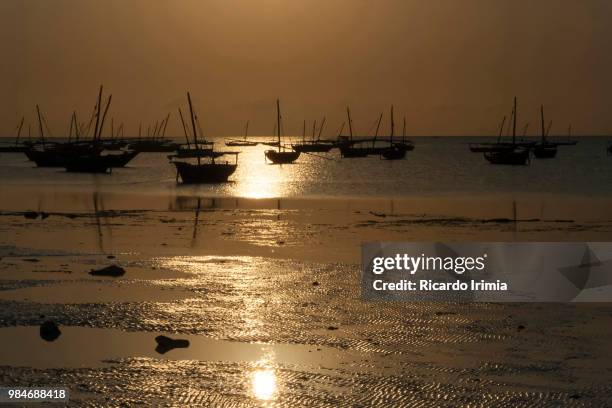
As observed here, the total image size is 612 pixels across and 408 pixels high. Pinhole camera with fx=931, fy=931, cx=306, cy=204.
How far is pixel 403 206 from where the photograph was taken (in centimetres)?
4878

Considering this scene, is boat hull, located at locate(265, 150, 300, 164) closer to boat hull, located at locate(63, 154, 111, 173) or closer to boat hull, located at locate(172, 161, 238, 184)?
boat hull, located at locate(63, 154, 111, 173)

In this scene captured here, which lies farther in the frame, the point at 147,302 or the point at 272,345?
the point at 147,302

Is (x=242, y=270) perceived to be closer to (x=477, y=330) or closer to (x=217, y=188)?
(x=477, y=330)

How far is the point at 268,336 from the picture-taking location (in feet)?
47.6

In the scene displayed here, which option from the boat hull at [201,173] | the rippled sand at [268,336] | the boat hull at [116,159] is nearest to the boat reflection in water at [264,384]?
the rippled sand at [268,336]

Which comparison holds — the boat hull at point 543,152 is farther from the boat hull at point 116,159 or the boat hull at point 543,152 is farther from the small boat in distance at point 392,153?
the boat hull at point 116,159

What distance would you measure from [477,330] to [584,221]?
2488 cm

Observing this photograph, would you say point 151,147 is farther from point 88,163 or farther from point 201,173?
point 201,173

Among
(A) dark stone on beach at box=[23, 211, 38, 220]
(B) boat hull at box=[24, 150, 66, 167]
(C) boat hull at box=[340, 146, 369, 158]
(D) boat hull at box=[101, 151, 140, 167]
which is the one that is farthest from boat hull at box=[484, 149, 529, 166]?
(A) dark stone on beach at box=[23, 211, 38, 220]

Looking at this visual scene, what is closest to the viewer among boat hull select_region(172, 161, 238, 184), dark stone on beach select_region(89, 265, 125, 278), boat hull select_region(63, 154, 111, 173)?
dark stone on beach select_region(89, 265, 125, 278)

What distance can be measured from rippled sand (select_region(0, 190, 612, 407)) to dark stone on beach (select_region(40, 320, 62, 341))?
0.19m

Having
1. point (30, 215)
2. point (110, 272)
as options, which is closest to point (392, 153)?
point (30, 215)

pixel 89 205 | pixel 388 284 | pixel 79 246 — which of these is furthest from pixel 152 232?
pixel 89 205

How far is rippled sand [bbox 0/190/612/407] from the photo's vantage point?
1172 centimetres
